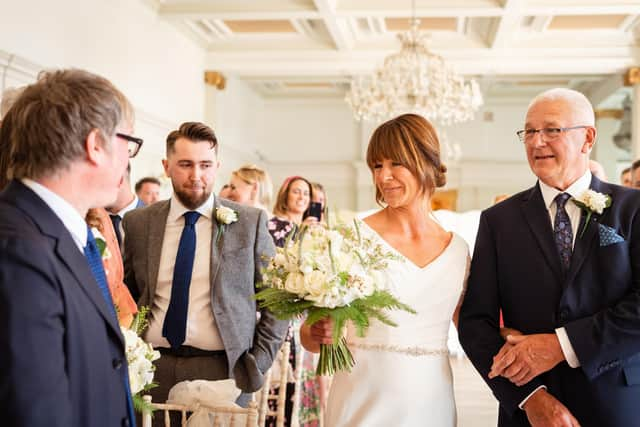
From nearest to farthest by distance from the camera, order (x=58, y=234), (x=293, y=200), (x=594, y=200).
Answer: (x=58, y=234), (x=594, y=200), (x=293, y=200)

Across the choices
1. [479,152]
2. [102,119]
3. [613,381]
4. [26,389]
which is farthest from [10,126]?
[479,152]

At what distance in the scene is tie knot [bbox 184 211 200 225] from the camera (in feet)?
10.9

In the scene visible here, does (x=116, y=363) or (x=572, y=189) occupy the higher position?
(x=572, y=189)

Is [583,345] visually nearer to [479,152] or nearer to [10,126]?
[10,126]

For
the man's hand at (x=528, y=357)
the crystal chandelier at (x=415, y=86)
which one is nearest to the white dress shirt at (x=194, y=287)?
the man's hand at (x=528, y=357)

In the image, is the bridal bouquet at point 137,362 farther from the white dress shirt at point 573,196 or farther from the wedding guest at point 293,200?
the wedding guest at point 293,200

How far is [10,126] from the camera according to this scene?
65.2 inches

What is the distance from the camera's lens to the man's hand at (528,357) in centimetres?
242

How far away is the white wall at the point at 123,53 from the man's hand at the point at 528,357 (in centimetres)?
543

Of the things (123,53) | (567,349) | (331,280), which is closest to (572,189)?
(567,349)

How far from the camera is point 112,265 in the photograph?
2.22 metres

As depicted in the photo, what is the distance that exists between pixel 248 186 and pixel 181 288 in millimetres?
2647

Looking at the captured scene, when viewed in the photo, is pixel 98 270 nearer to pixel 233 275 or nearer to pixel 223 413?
pixel 223 413

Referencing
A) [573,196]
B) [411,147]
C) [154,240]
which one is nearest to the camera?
[573,196]
